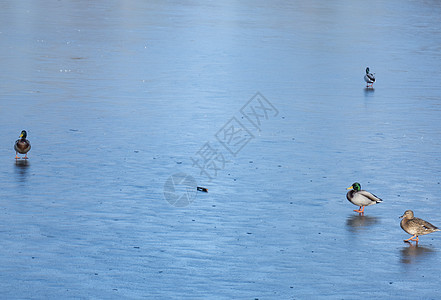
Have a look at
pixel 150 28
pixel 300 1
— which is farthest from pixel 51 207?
pixel 300 1

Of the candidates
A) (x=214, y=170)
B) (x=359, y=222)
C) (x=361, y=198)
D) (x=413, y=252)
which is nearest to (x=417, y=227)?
(x=413, y=252)

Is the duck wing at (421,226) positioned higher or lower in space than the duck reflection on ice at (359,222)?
lower

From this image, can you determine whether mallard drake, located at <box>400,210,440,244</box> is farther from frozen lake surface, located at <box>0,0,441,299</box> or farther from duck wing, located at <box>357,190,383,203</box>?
duck wing, located at <box>357,190,383,203</box>

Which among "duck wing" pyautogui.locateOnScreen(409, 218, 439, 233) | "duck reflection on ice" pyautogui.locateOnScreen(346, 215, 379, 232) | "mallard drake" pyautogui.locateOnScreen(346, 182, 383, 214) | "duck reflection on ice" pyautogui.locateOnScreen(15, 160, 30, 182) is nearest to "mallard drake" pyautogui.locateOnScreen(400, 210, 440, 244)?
"duck wing" pyautogui.locateOnScreen(409, 218, 439, 233)

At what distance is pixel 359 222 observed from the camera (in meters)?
13.8

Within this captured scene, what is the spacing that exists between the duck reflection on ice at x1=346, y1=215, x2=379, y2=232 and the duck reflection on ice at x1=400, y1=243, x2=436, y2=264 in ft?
3.29

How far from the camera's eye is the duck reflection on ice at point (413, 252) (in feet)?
39.5

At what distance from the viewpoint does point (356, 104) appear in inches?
984

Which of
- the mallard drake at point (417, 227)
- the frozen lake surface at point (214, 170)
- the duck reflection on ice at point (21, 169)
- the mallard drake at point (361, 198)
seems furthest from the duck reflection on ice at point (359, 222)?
the duck reflection on ice at point (21, 169)

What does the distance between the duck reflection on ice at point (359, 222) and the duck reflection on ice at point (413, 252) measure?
100cm

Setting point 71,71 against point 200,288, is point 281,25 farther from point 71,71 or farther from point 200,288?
point 200,288

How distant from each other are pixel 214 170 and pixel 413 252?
5366 mm

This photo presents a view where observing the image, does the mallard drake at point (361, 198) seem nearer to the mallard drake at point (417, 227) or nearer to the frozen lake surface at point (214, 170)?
the frozen lake surface at point (214, 170)

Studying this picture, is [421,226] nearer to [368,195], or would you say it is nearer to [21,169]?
[368,195]
